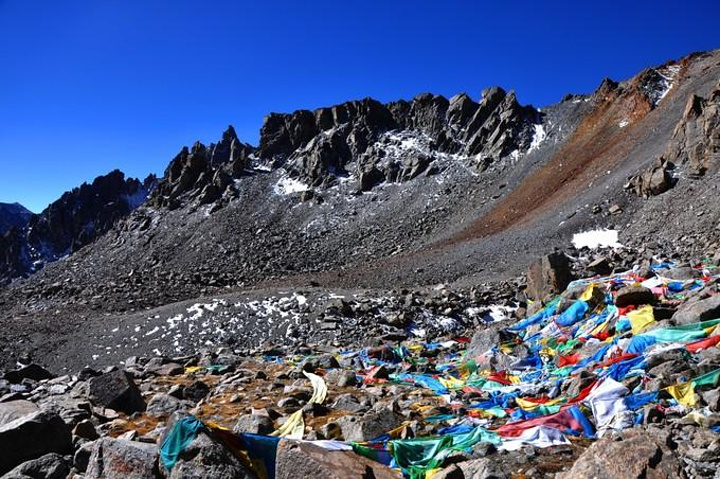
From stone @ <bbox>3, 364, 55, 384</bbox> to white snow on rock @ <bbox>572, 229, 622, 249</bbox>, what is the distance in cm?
2476

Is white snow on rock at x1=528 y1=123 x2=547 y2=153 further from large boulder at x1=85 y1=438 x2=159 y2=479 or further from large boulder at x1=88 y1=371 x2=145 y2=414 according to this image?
large boulder at x1=85 y1=438 x2=159 y2=479

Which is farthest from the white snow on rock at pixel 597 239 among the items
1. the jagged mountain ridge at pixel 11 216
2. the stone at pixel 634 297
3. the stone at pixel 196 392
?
the jagged mountain ridge at pixel 11 216

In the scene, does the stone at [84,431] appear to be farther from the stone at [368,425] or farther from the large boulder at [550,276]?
the large boulder at [550,276]

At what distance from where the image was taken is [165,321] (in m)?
19.6

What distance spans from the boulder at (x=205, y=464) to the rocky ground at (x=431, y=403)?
1cm

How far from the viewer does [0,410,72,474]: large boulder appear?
5.20m

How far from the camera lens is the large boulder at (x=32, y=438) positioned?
520 cm

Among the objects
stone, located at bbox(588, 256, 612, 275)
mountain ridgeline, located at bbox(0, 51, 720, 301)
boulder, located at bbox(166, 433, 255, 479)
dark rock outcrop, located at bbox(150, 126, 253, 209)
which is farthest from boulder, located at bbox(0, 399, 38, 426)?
dark rock outcrop, located at bbox(150, 126, 253, 209)

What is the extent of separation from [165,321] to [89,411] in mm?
12943

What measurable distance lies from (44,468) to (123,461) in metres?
1.72

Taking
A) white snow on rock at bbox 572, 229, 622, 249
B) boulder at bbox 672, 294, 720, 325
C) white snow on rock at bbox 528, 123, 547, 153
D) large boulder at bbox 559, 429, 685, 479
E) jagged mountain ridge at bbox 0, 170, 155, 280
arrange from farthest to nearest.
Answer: jagged mountain ridge at bbox 0, 170, 155, 280, white snow on rock at bbox 528, 123, 547, 153, white snow on rock at bbox 572, 229, 622, 249, boulder at bbox 672, 294, 720, 325, large boulder at bbox 559, 429, 685, 479

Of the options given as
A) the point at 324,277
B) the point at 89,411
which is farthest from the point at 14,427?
the point at 324,277

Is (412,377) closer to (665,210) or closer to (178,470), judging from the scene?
(178,470)

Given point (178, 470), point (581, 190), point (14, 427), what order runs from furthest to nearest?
point (581, 190), point (14, 427), point (178, 470)
